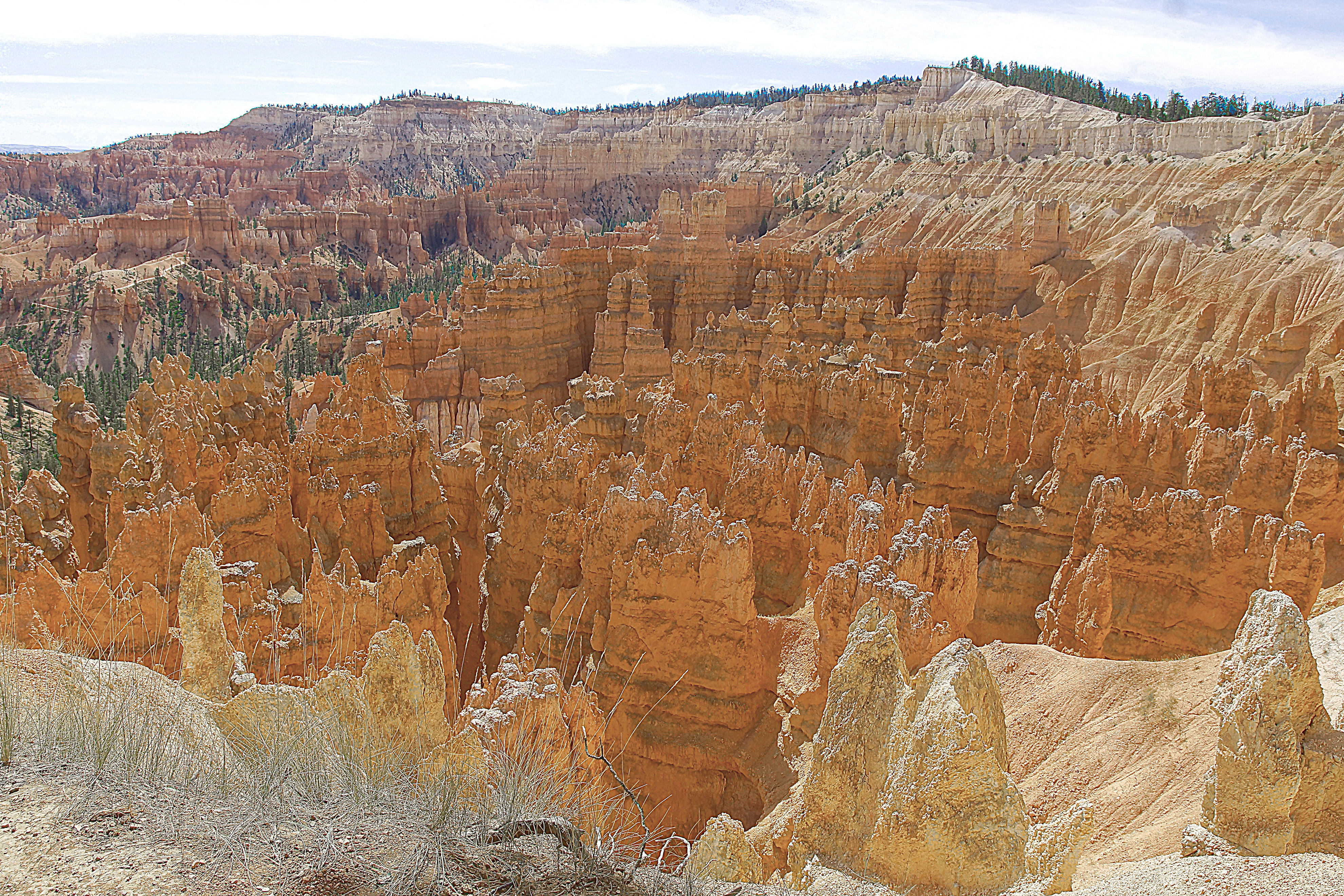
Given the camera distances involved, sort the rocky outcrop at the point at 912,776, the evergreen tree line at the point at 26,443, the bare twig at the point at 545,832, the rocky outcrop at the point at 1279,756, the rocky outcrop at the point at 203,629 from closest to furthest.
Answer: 1. the bare twig at the point at 545,832
2. the rocky outcrop at the point at 1279,756
3. the rocky outcrop at the point at 912,776
4. the rocky outcrop at the point at 203,629
5. the evergreen tree line at the point at 26,443

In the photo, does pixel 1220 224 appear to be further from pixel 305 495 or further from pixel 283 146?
pixel 283 146

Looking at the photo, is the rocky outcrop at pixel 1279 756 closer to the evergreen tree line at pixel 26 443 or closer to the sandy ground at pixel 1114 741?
the sandy ground at pixel 1114 741

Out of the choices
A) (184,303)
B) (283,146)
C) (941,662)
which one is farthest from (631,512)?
(283,146)

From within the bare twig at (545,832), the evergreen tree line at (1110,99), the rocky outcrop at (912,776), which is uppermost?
the evergreen tree line at (1110,99)

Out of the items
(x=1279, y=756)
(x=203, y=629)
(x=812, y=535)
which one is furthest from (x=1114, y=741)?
(x=203, y=629)

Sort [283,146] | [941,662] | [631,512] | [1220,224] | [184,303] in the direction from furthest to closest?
[283,146]
[184,303]
[1220,224]
[631,512]
[941,662]

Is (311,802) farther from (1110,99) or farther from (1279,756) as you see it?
(1110,99)

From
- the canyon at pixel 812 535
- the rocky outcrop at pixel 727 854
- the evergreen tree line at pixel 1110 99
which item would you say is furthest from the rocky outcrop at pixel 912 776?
the evergreen tree line at pixel 1110 99

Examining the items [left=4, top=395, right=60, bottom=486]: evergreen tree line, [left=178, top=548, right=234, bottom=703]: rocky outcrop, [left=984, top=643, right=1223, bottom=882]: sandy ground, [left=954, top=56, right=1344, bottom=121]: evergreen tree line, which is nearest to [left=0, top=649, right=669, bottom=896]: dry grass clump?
[left=178, top=548, right=234, bottom=703]: rocky outcrop
